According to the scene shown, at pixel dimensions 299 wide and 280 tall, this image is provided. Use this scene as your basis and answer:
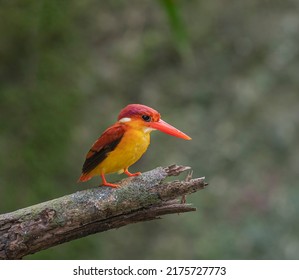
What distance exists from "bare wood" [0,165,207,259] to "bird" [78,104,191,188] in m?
0.10

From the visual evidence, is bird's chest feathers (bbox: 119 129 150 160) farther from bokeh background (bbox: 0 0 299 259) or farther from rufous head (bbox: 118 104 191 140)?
bokeh background (bbox: 0 0 299 259)

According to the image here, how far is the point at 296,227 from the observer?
4.07 meters

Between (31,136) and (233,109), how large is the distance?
161 cm

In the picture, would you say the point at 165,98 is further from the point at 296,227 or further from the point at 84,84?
the point at 296,227

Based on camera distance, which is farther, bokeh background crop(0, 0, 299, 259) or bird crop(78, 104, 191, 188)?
bokeh background crop(0, 0, 299, 259)

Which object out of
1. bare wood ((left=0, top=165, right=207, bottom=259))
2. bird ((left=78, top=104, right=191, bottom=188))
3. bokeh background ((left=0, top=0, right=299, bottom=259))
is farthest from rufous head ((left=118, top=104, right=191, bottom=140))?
bokeh background ((left=0, top=0, right=299, bottom=259))

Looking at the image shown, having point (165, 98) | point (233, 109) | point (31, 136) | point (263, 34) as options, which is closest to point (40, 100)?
point (31, 136)

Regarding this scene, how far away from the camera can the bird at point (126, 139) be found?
138 centimetres

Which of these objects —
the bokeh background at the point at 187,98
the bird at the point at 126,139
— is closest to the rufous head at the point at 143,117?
the bird at the point at 126,139

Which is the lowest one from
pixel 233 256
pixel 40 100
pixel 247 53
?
pixel 233 256

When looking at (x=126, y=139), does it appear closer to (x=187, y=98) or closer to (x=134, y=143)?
(x=134, y=143)

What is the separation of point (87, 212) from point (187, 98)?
2932 mm

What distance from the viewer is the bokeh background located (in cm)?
393

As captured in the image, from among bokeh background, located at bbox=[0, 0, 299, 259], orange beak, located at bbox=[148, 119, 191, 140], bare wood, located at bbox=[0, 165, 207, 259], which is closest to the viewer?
orange beak, located at bbox=[148, 119, 191, 140]
